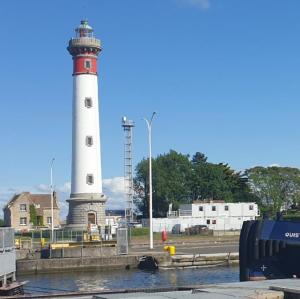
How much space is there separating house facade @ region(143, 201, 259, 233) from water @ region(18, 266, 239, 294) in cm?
4503

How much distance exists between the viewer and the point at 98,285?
35.7 meters

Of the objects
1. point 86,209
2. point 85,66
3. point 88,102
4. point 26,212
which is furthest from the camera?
point 26,212

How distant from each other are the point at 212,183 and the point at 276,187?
11.1 meters

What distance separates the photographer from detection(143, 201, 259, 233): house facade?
294ft

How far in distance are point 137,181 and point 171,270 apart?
247 feet

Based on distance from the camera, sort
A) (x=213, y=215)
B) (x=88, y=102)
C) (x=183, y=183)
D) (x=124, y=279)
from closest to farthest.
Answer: (x=124, y=279)
(x=88, y=102)
(x=213, y=215)
(x=183, y=183)

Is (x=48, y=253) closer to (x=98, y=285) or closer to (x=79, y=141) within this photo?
(x=98, y=285)

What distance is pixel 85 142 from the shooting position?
71.1m

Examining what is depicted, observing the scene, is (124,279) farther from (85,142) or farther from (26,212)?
(26,212)

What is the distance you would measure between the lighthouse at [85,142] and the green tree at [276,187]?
161 feet

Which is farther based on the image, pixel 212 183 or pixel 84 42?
pixel 212 183

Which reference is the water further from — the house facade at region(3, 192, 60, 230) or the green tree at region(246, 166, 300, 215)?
the green tree at region(246, 166, 300, 215)

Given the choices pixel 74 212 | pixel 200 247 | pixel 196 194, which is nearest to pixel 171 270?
pixel 200 247

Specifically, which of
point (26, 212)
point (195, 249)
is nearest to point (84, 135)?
point (195, 249)
